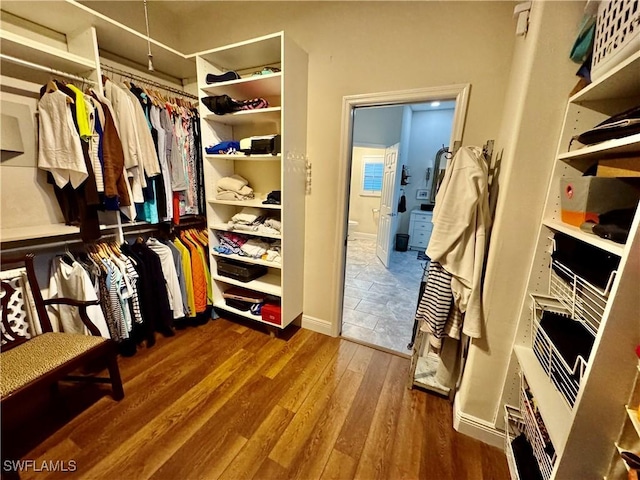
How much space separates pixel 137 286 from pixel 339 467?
1.87 m

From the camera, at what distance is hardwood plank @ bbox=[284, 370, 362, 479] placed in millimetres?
1272

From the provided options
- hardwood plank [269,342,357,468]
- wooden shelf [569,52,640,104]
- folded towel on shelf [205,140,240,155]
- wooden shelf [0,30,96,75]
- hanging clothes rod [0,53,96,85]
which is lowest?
hardwood plank [269,342,357,468]

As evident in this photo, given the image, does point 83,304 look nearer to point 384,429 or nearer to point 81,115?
point 81,115

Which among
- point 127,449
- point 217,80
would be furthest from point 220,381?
point 217,80

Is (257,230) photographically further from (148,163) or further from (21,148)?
(21,148)

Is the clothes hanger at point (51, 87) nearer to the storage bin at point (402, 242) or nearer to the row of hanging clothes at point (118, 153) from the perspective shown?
the row of hanging clothes at point (118, 153)

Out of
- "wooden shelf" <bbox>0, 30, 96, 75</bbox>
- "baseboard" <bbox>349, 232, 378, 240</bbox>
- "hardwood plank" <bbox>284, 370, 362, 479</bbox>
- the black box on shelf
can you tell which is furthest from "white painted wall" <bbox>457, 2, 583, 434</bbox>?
"baseboard" <bbox>349, 232, 378, 240</bbox>

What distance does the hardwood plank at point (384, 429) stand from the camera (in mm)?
1286

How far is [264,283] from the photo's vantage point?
235 cm

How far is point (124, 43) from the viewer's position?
1.88 metres

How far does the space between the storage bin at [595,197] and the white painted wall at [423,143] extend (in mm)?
4705

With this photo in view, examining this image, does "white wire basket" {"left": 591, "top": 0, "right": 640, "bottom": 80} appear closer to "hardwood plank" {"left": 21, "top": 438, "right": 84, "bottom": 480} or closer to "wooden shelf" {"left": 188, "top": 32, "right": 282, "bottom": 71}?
"wooden shelf" {"left": 188, "top": 32, "right": 282, "bottom": 71}

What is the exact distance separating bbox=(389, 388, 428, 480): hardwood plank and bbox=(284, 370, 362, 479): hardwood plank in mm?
328

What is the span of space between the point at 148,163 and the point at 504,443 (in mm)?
2934
